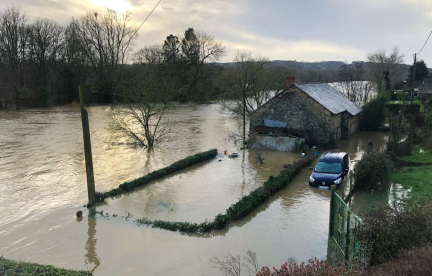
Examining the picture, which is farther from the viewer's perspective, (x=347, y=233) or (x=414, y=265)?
(x=347, y=233)

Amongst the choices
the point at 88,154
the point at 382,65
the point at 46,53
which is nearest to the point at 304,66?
the point at 382,65

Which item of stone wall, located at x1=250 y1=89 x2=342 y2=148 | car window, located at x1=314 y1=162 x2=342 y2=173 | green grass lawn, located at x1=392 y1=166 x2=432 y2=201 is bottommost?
green grass lawn, located at x1=392 y1=166 x2=432 y2=201

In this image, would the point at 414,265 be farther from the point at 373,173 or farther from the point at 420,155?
the point at 420,155

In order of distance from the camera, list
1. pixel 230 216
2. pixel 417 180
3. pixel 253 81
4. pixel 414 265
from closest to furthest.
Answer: pixel 414 265 → pixel 230 216 → pixel 417 180 → pixel 253 81

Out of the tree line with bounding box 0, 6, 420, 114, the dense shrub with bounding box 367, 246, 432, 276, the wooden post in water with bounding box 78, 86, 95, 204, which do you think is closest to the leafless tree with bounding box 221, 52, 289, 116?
the tree line with bounding box 0, 6, 420, 114

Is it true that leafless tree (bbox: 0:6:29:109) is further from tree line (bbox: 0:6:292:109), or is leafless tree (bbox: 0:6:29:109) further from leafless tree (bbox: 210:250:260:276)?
leafless tree (bbox: 210:250:260:276)

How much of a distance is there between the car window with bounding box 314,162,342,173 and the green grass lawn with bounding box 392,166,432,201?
299 centimetres

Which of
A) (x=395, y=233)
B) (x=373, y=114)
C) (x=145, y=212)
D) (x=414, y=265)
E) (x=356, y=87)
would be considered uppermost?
(x=356, y=87)

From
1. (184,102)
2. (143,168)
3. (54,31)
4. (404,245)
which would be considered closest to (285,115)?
(143,168)

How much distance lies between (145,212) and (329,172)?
30.8 ft

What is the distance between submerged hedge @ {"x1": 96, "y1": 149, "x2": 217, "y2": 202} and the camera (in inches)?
597

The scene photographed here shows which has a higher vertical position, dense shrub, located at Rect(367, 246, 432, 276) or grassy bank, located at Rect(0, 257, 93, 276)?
dense shrub, located at Rect(367, 246, 432, 276)

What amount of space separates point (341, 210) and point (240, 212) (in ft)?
14.5

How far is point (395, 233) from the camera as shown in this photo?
22.3 feet
